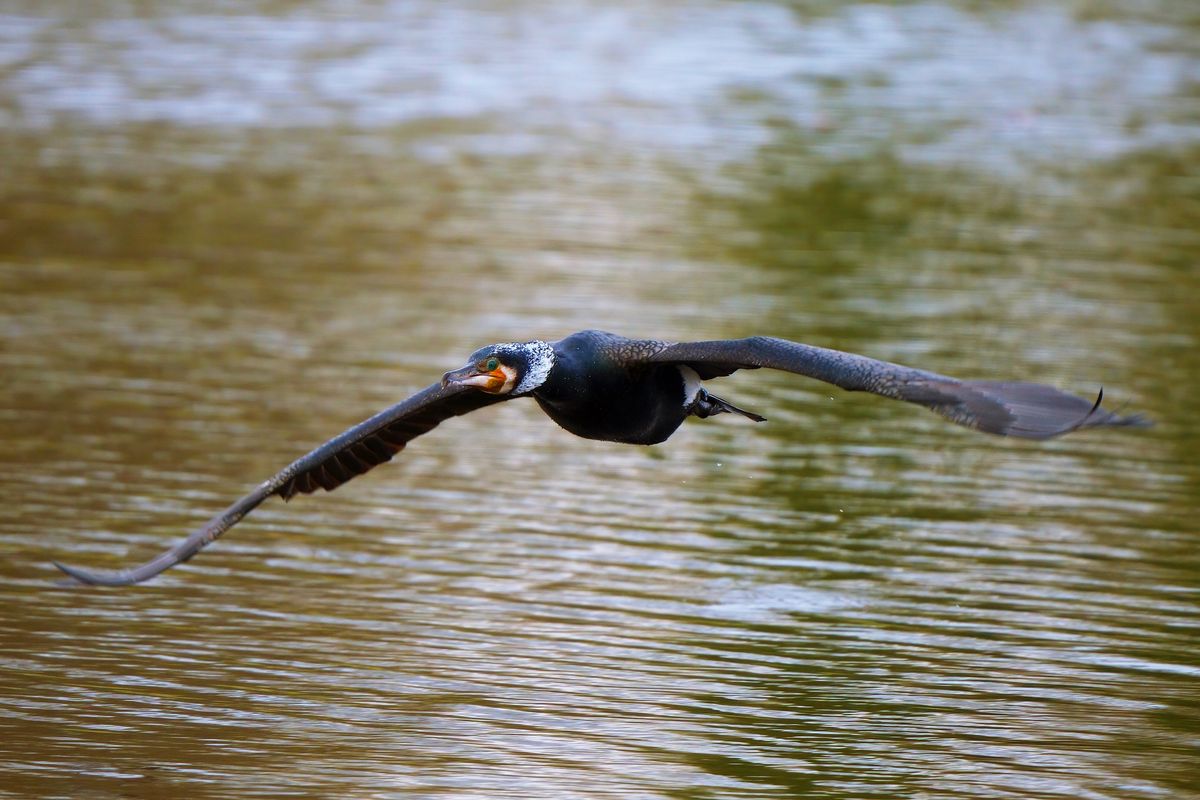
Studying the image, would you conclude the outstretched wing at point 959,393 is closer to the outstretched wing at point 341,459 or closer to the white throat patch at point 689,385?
the white throat patch at point 689,385

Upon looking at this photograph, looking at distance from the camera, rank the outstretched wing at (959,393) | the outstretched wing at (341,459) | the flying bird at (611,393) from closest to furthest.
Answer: the outstretched wing at (959,393) → the flying bird at (611,393) → the outstretched wing at (341,459)

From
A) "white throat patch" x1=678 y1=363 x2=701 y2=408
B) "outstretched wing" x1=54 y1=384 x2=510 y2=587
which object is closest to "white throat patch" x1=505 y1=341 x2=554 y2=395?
"outstretched wing" x1=54 y1=384 x2=510 y2=587

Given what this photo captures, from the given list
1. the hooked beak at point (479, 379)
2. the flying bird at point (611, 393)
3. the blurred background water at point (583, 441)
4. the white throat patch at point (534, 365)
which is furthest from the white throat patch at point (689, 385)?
the blurred background water at point (583, 441)

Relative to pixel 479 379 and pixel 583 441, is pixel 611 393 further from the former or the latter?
pixel 583 441

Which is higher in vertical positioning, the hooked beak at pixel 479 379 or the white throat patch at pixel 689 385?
the hooked beak at pixel 479 379

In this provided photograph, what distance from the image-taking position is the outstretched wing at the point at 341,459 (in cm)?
873

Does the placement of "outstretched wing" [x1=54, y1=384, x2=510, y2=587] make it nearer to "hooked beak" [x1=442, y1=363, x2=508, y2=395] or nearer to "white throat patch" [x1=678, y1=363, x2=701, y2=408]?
"hooked beak" [x1=442, y1=363, x2=508, y2=395]

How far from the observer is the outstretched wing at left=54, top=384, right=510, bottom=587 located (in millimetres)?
8734

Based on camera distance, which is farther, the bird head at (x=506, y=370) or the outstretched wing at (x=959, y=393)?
the bird head at (x=506, y=370)

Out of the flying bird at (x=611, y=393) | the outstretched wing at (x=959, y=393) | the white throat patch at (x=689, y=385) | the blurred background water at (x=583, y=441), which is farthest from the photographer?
the white throat patch at (x=689, y=385)

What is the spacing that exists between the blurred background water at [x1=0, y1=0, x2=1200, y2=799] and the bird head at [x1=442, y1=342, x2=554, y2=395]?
147cm

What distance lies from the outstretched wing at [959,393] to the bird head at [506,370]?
3.37 feet

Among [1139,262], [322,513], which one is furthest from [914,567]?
[1139,262]

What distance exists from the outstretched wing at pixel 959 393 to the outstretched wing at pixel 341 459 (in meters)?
1.56
